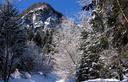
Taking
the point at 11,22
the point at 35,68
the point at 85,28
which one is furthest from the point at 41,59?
the point at 11,22

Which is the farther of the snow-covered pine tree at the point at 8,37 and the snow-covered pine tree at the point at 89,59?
the snow-covered pine tree at the point at 89,59

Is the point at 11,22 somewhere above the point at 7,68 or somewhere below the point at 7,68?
above

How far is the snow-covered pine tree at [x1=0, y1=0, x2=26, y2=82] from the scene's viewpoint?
32.1 metres

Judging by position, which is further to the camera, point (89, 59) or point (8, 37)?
point (89, 59)

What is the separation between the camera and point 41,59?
6756cm

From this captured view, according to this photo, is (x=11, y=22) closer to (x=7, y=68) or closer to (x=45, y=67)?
(x=7, y=68)

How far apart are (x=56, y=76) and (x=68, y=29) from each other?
13734mm

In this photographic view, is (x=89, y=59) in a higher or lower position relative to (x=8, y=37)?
lower

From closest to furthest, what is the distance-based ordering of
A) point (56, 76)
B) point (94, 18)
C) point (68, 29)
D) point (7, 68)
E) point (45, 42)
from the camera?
point (94, 18) → point (7, 68) → point (68, 29) → point (56, 76) → point (45, 42)

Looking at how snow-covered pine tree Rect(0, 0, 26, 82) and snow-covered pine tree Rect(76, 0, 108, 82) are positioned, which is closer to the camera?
snow-covered pine tree Rect(0, 0, 26, 82)

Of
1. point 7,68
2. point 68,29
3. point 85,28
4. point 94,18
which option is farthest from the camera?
point 68,29

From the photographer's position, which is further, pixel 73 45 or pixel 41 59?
pixel 41 59

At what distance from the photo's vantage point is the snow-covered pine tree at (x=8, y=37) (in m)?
32.1

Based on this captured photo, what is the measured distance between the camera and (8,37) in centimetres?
3328
